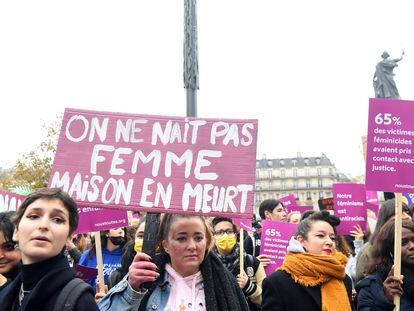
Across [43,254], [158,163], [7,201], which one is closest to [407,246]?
[158,163]

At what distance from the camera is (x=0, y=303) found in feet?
7.65

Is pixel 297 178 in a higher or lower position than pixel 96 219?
lower

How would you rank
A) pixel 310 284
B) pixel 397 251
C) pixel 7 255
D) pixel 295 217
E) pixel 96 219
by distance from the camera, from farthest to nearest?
1. pixel 295 217
2. pixel 96 219
3. pixel 310 284
4. pixel 7 255
5. pixel 397 251

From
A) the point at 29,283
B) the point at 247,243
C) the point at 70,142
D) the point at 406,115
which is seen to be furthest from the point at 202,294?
the point at 247,243

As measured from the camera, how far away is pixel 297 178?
11381 centimetres

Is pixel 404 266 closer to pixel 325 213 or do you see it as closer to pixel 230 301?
pixel 325 213

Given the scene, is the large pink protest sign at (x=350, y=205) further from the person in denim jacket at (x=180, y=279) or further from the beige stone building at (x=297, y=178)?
the beige stone building at (x=297, y=178)

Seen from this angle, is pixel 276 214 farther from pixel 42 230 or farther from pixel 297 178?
pixel 297 178

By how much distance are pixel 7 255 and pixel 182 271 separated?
4.40 feet

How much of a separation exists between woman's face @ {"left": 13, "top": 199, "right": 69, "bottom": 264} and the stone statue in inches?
614

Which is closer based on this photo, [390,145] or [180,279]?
[180,279]

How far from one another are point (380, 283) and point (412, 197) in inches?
150

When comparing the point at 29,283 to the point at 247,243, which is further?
the point at 247,243

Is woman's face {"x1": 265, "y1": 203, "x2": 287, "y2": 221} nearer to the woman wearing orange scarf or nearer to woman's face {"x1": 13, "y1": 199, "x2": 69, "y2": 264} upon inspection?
the woman wearing orange scarf
